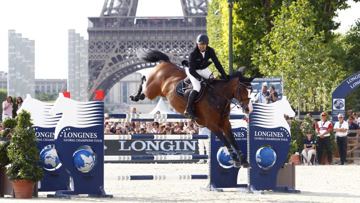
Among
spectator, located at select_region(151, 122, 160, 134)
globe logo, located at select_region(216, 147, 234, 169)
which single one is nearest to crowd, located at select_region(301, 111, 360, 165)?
spectator, located at select_region(151, 122, 160, 134)

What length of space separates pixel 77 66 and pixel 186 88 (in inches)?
2869

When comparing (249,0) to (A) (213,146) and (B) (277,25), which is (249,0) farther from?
(A) (213,146)

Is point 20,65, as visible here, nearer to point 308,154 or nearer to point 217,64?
point 308,154

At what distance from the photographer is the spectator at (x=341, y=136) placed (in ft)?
88.5

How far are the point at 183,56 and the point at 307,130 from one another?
212ft

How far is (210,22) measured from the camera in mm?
67938

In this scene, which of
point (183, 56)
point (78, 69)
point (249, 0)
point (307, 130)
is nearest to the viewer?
point (307, 130)

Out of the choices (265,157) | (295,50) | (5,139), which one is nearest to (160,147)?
(265,157)

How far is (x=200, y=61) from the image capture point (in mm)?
13828

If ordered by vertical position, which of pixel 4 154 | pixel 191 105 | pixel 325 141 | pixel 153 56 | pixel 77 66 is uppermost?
pixel 77 66

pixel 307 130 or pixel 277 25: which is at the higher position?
pixel 277 25

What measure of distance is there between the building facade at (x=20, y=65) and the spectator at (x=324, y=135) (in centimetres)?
4297

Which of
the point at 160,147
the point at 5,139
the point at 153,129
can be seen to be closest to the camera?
the point at 5,139

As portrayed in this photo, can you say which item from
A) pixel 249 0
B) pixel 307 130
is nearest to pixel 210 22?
pixel 249 0
